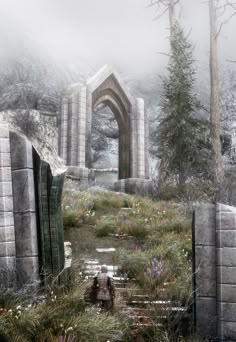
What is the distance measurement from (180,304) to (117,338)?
1.03 meters

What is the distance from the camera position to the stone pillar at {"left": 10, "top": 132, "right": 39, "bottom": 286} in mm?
5328

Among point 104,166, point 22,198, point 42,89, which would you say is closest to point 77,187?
point 22,198

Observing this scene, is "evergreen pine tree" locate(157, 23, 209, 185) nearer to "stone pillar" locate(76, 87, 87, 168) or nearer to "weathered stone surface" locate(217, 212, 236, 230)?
"stone pillar" locate(76, 87, 87, 168)

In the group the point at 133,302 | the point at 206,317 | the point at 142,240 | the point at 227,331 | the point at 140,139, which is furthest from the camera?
the point at 140,139

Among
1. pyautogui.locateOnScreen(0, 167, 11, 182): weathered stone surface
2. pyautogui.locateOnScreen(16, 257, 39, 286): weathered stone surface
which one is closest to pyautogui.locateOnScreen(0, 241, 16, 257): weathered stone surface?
pyautogui.locateOnScreen(16, 257, 39, 286): weathered stone surface

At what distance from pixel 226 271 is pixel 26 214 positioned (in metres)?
2.27

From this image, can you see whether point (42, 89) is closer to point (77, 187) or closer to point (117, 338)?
point (77, 187)

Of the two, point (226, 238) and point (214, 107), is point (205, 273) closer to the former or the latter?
point (226, 238)

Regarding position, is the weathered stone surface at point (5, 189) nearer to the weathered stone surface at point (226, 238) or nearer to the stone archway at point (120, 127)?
the weathered stone surface at point (226, 238)

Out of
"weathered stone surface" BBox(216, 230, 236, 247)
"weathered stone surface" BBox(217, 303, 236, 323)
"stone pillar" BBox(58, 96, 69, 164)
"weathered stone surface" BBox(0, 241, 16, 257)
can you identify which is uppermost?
"stone pillar" BBox(58, 96, 69, 164)

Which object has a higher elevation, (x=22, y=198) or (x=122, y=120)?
(x=122, y=120)

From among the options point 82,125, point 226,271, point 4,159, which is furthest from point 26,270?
point 82,125

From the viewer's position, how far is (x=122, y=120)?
20094 mm

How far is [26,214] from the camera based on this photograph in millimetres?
5336
